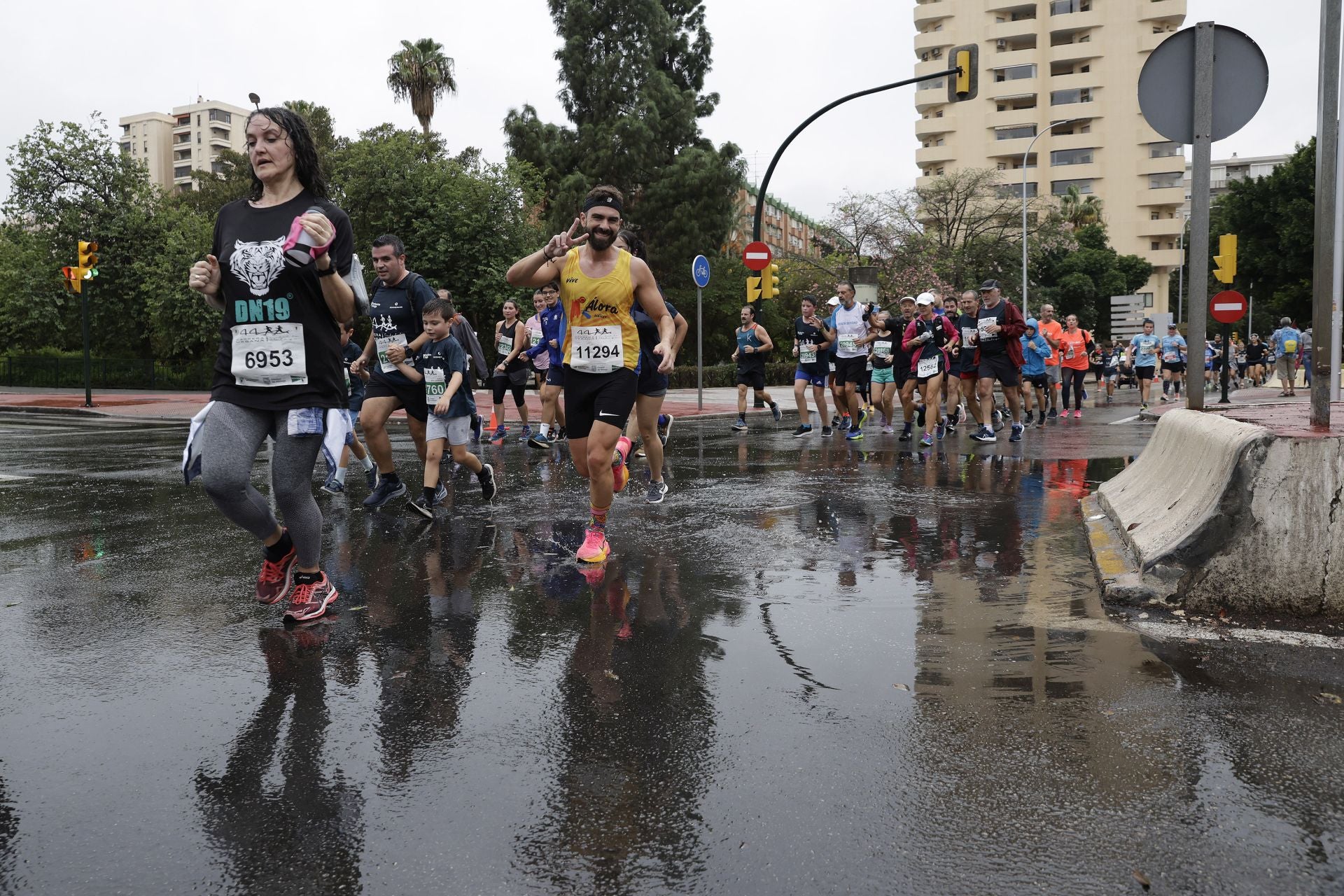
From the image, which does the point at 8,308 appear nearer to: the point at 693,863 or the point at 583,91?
the point at 583,91

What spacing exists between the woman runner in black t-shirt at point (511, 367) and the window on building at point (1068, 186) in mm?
77207

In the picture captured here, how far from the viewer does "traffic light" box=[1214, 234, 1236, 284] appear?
67.3 ft

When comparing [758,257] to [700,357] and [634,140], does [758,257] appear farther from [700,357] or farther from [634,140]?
[634,140]

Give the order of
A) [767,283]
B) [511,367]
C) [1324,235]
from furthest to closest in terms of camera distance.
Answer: [767,283]
[511,367]
[1324,235]

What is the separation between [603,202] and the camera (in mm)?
5797

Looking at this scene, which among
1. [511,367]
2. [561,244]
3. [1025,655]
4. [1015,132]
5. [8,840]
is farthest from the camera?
[1015,132]

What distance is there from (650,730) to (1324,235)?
4.23 metres

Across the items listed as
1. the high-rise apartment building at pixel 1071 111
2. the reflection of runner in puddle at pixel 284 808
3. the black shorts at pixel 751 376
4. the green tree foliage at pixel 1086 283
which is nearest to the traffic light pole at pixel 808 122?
the black shorts at pixel 751 376

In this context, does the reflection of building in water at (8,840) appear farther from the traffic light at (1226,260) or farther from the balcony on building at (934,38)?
the balcony on building at (934,38)

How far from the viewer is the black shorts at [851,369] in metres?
14.2

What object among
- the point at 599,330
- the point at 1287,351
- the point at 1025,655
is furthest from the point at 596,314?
the point at 1287,351

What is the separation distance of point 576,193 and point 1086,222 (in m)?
45.9

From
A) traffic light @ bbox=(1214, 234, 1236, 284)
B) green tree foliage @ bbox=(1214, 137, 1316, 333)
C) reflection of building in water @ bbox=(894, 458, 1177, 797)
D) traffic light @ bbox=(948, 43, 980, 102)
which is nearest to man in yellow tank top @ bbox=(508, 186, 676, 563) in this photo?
reflection of building in water @ bbox=(894, 458, 1177, 797)

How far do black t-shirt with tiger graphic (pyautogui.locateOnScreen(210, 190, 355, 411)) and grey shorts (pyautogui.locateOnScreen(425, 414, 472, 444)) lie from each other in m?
3.65
